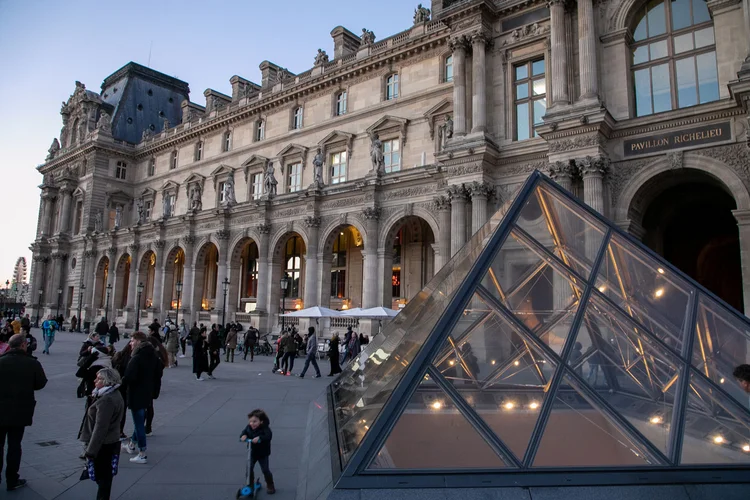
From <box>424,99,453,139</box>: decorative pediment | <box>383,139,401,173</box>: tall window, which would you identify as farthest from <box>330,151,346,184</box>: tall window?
<box>424,99,453,139</box>: decorative pediment

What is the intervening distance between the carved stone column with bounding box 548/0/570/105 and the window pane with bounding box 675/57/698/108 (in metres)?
3.76

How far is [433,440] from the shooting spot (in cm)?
450

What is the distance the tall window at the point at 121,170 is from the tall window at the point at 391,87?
104 ft

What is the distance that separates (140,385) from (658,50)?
20401 mm

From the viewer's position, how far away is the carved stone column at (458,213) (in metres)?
21.2

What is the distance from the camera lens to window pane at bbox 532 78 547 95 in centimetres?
2103

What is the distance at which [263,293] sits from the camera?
30719mm

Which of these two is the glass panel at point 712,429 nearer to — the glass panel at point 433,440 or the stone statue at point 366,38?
the glass panel at point 433,440

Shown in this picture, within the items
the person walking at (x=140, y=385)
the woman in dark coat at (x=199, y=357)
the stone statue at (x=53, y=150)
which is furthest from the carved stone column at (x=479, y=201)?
the stone statue at (x=53, y=150)

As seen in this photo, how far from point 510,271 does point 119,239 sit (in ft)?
148

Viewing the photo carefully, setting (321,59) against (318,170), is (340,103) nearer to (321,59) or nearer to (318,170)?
(321,59)

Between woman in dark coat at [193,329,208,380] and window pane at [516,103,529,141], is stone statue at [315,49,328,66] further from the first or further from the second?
woman in dark coat at [193,329,208,380]

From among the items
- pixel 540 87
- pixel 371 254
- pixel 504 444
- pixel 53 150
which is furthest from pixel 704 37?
pixel 53 150

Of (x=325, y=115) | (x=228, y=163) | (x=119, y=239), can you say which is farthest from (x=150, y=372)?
(x=119, y=239)
